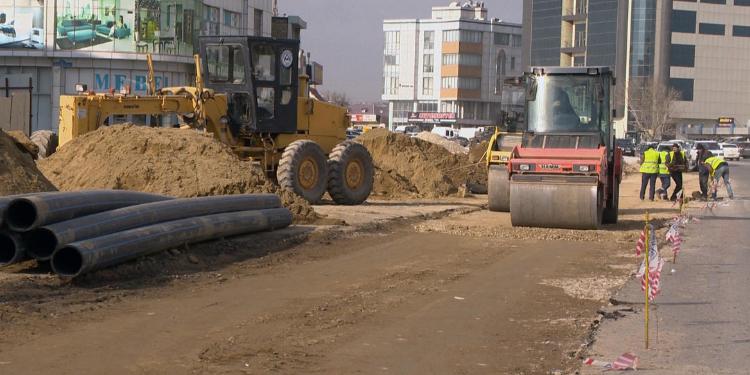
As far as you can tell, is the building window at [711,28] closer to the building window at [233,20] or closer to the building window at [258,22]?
the building window at [258,22]

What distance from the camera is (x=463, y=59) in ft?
482

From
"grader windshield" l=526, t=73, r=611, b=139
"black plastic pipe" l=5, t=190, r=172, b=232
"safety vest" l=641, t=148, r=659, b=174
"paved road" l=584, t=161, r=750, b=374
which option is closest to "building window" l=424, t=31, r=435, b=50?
"safety vest" l=641, t=148, r=659, b=174

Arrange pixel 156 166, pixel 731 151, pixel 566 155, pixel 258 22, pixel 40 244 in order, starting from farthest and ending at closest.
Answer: pixel 731 151 < pixel 258 22 < pixel 566 155 < pixel 156 166 < pixel 40 244

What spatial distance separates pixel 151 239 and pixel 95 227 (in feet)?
2.80

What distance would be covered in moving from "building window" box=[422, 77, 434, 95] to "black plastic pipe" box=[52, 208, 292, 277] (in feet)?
441

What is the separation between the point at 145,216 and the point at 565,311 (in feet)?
17.5

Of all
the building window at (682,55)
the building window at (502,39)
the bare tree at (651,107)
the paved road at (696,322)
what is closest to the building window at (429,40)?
the building window at (502,39)

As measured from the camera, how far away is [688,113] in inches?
4783

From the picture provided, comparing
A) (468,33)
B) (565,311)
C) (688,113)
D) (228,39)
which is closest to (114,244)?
(565,311)

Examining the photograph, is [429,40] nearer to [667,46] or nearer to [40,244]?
[667,46]

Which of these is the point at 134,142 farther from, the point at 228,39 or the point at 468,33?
the point at 468,33

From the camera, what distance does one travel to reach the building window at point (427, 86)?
14984cm

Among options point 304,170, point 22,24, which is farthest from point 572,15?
point 304,170

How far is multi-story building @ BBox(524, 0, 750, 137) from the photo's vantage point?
118m
